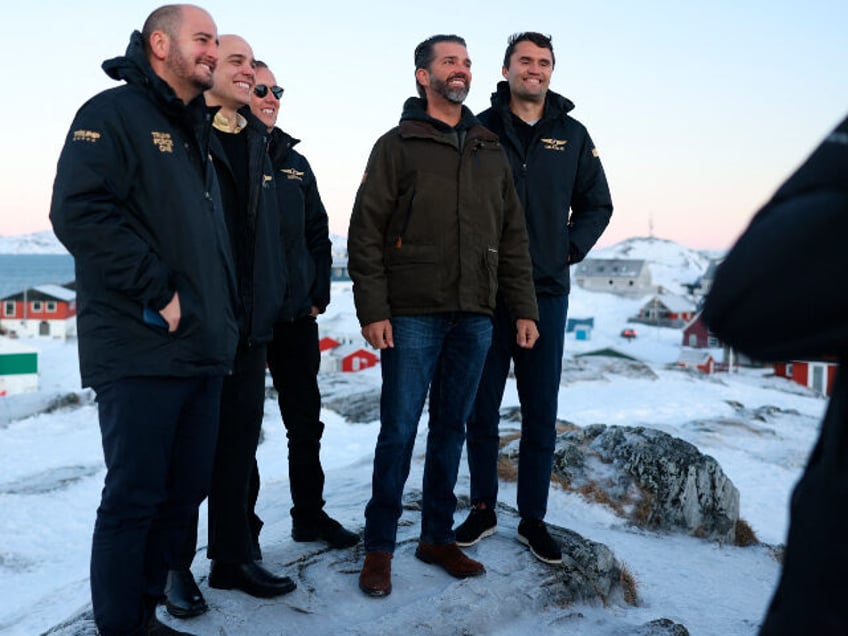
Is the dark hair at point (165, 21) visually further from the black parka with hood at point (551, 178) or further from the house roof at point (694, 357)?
the house roof at point (694, 357)

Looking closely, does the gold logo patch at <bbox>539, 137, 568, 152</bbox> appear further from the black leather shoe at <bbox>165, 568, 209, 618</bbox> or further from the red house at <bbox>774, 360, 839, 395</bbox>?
the red house at <bbox>774, 360, 839, 395</bbox>

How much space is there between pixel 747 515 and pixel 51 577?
327 inches

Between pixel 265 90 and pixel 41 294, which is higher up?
pixel 265 90

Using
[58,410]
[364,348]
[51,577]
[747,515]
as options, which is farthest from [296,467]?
[364,348]

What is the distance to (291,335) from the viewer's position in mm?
4641

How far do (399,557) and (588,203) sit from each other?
2.65 meters

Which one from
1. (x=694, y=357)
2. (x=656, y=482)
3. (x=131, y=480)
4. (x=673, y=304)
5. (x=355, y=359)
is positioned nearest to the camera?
(x=131, y=480)

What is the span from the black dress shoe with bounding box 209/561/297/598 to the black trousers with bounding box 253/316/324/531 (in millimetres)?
546

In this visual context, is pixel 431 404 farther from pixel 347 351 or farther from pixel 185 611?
pixel 347 351

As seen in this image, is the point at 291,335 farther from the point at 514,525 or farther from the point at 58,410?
the point at 58,410

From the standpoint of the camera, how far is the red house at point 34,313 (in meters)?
56.6

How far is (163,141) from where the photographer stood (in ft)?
10.6

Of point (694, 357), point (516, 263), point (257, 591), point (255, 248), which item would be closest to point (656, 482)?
point (516, 263)

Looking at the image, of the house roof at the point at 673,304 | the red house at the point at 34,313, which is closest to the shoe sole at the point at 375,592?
the red house at the point at 34,313
